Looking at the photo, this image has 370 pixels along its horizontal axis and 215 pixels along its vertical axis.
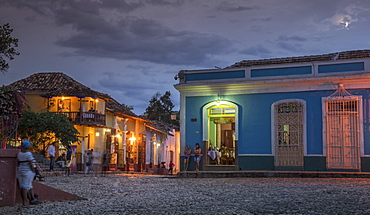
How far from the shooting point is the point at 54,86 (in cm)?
3353

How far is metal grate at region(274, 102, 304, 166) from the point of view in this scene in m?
19.8

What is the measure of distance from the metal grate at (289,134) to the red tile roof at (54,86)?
15.2 meters

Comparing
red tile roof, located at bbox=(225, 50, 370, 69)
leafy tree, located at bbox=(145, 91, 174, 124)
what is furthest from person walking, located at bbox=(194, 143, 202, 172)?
leafy tree, located at bbox=(145, 91, 174, 124)

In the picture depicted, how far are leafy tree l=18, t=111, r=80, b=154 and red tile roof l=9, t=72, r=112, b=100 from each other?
15.2ft

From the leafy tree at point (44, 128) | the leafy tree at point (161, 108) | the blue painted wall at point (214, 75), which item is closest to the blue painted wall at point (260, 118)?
the blue painted wall at point (214, 75)

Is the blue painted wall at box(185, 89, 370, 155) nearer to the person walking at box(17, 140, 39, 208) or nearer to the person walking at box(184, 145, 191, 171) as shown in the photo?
the person walking at box(184, 145, 191, 171)

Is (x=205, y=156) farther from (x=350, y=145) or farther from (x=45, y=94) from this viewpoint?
(x=45, y=94)

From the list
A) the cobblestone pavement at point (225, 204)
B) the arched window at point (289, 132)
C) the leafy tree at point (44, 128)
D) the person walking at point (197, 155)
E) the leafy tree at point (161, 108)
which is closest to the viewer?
the cobblestone pavement at point (225, 204)

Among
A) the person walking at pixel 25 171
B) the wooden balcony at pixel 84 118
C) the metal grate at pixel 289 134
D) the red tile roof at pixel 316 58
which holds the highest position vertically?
the red tile roof at pixel 316 58

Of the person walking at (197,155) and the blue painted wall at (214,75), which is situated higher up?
the blue painted wall at (214,75)

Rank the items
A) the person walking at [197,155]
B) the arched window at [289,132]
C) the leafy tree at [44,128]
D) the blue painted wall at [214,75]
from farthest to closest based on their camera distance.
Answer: the leafy tree at [44,128] < the blue painted wall at [214,75] < the person walking at [197,155] < the arched window at [289,132]

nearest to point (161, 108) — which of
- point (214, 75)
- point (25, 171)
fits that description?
point (214, 75)

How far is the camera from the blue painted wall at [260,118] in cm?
1961

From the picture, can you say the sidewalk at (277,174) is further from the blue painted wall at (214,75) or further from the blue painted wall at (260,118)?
the blue painted wall at (214,75)
